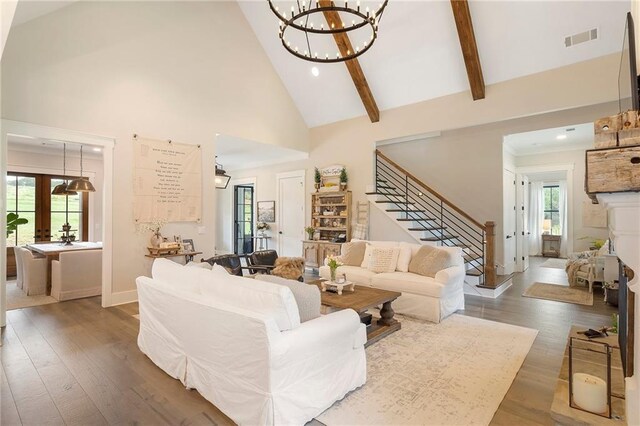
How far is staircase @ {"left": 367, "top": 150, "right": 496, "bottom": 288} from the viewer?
6223 mm

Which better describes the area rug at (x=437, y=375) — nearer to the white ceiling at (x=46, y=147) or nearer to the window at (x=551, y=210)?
the white ceiling at (x=46, y=147)

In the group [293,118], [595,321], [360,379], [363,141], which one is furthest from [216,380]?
[293,118]

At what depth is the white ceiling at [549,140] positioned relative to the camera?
6495 millimetres

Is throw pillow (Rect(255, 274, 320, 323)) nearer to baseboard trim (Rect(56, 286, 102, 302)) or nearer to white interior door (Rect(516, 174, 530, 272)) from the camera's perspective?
baseboard trim (Rect(56, 286, 102, 302))

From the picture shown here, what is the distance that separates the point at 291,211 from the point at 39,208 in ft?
19.3

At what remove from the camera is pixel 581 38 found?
470 cm

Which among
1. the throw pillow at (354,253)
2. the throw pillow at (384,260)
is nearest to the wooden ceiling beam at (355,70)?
the throw pillow at (354,253)

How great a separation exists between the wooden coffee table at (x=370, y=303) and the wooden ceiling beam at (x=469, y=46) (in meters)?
4.11

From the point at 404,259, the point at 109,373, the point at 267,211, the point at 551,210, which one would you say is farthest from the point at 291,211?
the point at 551,210

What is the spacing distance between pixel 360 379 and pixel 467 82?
218 inches

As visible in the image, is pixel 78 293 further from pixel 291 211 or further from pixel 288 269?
pixel 291 211

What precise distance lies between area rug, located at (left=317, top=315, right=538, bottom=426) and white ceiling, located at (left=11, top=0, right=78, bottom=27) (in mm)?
5488

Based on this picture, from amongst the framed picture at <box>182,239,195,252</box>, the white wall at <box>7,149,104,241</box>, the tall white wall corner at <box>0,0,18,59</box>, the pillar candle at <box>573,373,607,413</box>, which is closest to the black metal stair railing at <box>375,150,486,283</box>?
the framed picture at <box>182,239,195,252</box>

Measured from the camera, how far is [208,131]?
20.2ft
